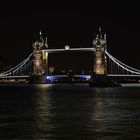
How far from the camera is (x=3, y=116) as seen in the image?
83.2ft

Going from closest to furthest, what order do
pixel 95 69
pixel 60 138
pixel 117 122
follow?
1. pixel 60 138
2. pixel 117 122
3. pixel 95 69

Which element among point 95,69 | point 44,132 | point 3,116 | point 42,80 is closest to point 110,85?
point 95,69

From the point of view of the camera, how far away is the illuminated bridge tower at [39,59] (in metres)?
129

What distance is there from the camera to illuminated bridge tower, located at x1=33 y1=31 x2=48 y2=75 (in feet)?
422

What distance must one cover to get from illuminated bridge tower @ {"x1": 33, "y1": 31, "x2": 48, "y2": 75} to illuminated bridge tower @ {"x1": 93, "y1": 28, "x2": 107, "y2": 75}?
42.6 feet

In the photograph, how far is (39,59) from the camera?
13188 cm

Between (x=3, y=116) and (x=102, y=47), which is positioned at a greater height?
(x=102, y=47)

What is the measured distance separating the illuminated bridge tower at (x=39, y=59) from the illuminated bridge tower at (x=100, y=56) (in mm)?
12970

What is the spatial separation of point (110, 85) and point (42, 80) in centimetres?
3039

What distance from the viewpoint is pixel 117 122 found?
21750mm

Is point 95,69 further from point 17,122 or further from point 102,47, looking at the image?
point 17,122

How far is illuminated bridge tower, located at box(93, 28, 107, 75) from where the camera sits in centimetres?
11419

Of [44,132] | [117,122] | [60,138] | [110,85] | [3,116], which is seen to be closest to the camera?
[60,138]

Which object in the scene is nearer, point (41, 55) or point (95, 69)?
point (95, 69)
